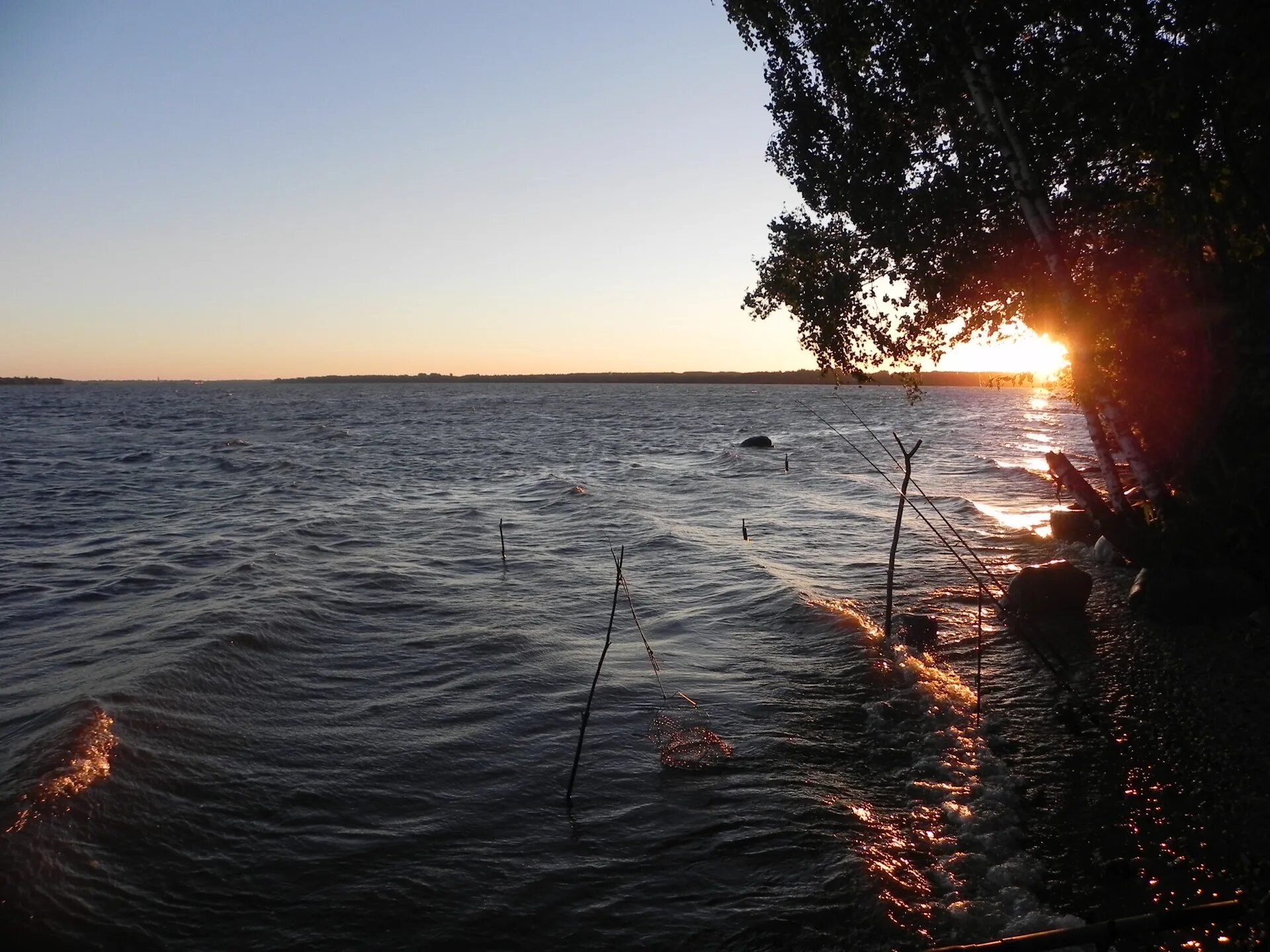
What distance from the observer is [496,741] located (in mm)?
10648

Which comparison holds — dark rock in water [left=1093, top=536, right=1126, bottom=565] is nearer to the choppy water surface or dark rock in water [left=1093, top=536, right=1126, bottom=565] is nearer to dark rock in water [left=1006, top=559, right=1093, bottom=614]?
the choppy water surface

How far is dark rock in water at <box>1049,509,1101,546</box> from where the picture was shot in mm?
20953

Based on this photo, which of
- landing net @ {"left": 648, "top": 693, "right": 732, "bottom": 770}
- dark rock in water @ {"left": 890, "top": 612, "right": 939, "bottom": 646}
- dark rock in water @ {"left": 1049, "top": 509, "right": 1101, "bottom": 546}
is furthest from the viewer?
dark rock in water @ {"left": 1049, "top": 509, "right": 1101, "bottom": 546}

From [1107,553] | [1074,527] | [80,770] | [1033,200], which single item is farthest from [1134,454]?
[80,770]

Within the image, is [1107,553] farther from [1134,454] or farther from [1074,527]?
[1134,454]

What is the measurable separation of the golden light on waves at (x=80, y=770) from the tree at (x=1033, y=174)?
13.5m

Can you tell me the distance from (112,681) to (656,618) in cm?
928

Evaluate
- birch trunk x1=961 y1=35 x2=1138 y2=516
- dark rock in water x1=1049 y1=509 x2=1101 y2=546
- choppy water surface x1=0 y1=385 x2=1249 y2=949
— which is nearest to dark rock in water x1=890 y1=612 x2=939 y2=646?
choppy water surface x1=0 y1=385 x2=1249 y2=949

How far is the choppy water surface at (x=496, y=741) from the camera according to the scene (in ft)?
23.8

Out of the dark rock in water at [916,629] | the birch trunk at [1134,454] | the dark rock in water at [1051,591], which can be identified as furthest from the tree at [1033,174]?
the dark rock in water at [916,629]

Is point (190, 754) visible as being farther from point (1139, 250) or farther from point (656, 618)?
point (1139, 250)

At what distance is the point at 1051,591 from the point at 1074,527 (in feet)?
25.4

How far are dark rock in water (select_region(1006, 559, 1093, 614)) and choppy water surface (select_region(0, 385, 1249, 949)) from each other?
1262 mm

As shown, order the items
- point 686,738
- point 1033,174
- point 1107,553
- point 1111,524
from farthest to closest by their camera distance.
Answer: point 1107,553 < point 1111,524 < point 1033,174 < point 686,738
